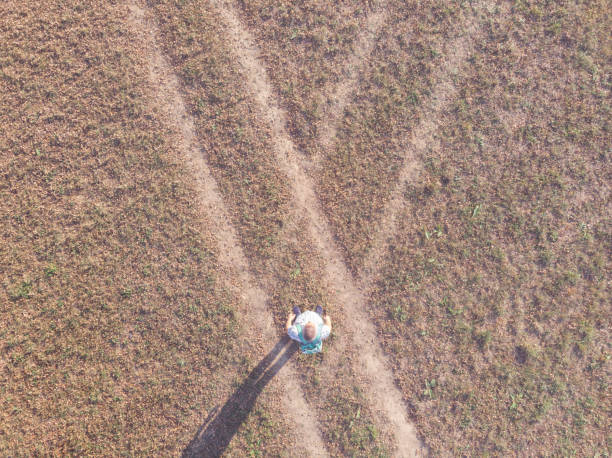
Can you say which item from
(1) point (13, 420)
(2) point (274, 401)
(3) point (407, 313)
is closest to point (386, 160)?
(3) point (407, 313)

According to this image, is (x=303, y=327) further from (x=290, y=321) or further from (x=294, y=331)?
(x=290, y=321)

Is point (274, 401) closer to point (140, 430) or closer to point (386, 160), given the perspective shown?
point (140, 430)

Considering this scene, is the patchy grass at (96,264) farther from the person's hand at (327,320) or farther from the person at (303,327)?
the person's hand at (327,320)

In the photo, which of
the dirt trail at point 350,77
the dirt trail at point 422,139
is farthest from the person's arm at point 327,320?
the dirt trail at point 350,77

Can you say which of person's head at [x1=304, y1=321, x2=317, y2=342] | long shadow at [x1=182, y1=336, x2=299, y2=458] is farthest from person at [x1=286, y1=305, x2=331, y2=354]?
long shadow at [x1=182, y1=336, x2=299, y2=458]

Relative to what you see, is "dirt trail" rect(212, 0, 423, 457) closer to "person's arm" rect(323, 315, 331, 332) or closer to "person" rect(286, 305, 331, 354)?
"person's arm" rect(323, 315, 331, 332)

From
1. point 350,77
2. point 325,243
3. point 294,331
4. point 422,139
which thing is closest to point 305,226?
point 325,243
